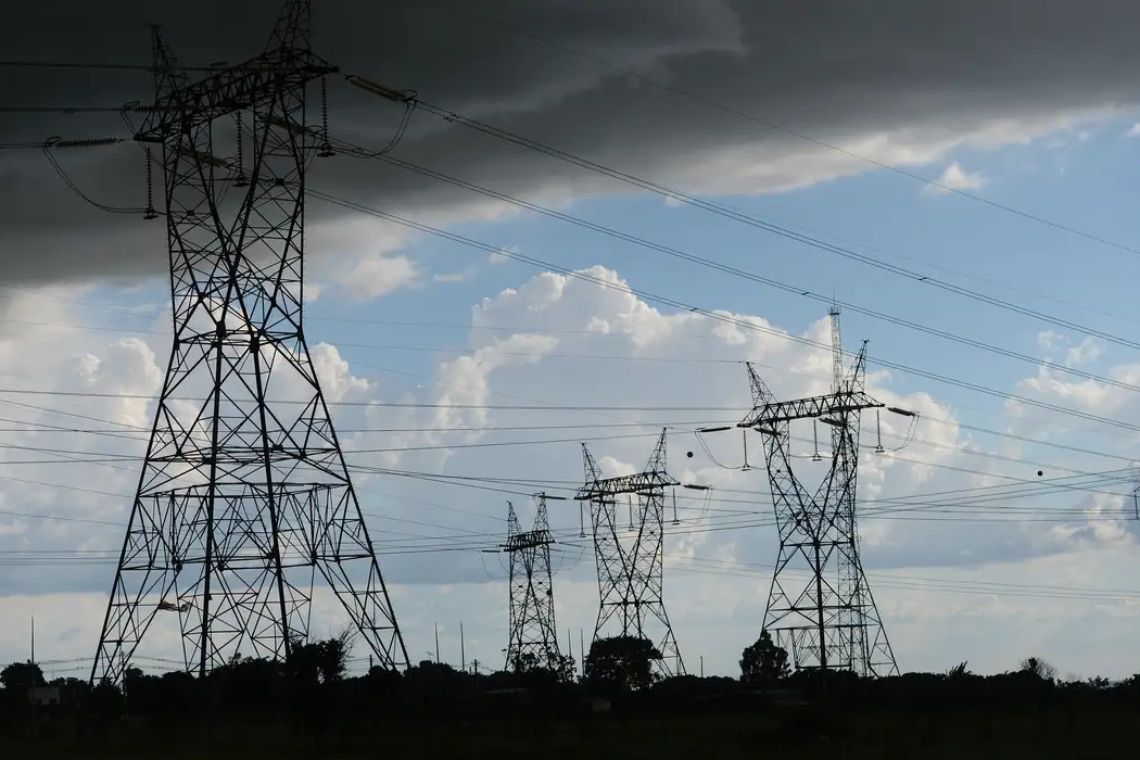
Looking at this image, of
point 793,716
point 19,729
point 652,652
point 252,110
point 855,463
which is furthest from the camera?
point 652,652

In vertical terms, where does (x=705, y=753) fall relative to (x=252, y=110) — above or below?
below

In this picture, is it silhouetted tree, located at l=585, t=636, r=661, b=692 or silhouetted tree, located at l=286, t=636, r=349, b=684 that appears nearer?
silhouetted tree, located at l=286, t=636, r=349, b=684

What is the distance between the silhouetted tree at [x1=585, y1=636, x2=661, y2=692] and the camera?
138000 mm

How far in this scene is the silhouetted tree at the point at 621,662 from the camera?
138000 mm

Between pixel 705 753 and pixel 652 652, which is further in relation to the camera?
pixel 652 652

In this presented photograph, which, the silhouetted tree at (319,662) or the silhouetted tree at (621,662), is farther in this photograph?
the silhouetted tree at (621,662)

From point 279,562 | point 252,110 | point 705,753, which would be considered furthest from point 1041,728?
point 252,110

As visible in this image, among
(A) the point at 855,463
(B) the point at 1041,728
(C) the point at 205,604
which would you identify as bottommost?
(B) the point at 1041,728

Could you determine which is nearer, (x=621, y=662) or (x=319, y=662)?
(x=319, y=662)

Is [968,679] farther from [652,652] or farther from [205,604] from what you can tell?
[205,604]

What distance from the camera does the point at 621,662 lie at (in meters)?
147

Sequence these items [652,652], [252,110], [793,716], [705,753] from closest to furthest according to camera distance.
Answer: [705,753]
[252,110]
[793,716]
[652,652]

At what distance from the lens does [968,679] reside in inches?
4931

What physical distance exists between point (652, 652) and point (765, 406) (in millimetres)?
35331
